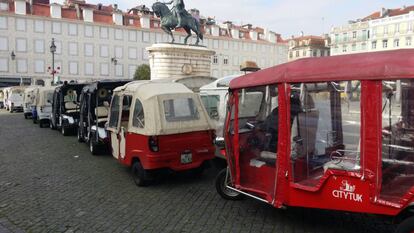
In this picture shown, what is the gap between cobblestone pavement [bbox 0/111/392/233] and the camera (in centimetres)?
524

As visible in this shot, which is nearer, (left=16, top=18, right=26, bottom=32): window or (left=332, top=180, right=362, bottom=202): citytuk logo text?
(left=332, top=180, right=362, bottom=202): citytuk logo text

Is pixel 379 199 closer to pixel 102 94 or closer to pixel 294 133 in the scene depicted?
pixel 294 133

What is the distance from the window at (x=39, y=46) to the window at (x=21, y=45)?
1.52 metres

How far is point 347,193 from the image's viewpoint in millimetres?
4195

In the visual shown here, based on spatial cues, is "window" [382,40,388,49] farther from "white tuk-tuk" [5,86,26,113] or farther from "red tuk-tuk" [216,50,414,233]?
"red tuk-tuk" [216,50,414,233]

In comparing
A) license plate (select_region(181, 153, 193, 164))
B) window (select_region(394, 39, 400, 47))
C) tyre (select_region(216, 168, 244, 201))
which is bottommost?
tyre (select_region(216, 168, 244, 201))

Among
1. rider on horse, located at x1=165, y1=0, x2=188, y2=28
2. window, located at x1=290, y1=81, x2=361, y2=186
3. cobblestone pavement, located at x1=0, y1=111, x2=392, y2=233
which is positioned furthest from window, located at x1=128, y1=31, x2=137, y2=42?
window, located at x1=290, y1=81, x2=361, y2=186

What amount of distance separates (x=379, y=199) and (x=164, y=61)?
2199 cm

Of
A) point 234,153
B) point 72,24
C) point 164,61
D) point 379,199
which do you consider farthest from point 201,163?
point 72,24

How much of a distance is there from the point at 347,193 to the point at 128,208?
3.31 m

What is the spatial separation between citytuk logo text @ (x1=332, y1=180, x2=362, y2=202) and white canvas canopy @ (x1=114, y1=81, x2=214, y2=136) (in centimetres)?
353

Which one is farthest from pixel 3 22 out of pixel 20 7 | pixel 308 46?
pixel 308 46

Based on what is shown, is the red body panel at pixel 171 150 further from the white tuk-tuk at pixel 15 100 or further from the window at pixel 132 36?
the window at pixel 132 36

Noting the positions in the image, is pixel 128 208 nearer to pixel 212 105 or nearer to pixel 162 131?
pixel 162 131
